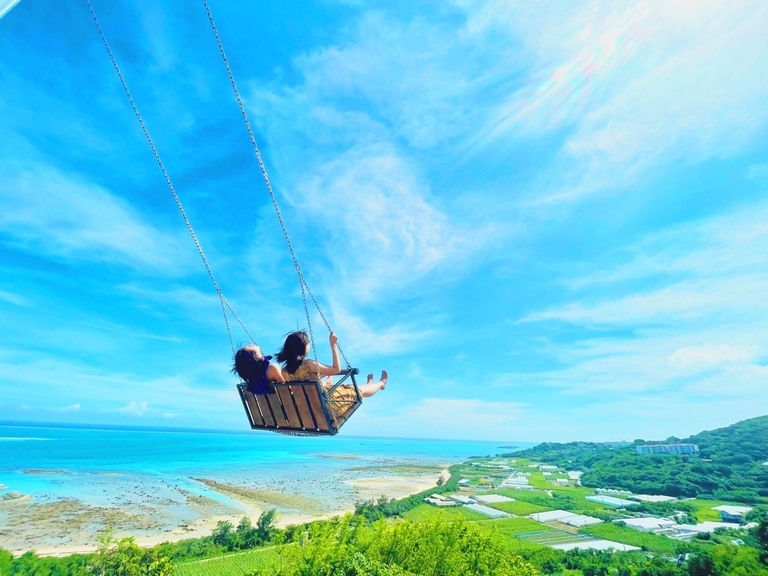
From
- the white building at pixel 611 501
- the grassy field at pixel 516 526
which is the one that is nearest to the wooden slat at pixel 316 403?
the grassy field at pixel 516 526

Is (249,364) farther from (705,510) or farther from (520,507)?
(705,510)

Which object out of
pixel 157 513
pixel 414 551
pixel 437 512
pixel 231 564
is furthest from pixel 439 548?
pixel 157 513

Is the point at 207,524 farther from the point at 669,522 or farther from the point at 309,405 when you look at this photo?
the point at 669,522

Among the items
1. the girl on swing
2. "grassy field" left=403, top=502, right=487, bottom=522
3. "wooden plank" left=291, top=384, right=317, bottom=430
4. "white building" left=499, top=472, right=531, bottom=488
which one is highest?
the girl on swing

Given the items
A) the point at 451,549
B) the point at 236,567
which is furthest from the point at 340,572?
the point at 236,567

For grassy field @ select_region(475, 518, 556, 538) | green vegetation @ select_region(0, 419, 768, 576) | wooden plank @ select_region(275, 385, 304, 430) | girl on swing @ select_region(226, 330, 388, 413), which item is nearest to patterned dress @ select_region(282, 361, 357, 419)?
girl on swing @ select_region(226, 330, 388, 413)

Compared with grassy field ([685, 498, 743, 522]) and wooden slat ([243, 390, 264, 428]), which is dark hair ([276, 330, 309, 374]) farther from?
grassy field ([685, 498, 743, 522])
